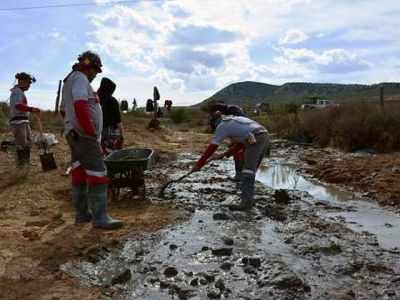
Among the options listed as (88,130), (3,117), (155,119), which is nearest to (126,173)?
(88,130)

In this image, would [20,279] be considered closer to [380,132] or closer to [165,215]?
[165,215]

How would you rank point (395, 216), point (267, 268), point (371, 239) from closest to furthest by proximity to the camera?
point (267, 268) → point (371, 239) → point (395, 216)

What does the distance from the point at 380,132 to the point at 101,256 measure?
38.8 feet

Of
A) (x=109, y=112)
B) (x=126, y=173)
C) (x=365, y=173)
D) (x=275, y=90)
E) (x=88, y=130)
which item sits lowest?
(x=365, y=173)

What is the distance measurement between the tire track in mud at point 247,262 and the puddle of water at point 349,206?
35cm

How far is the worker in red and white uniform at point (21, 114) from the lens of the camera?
1032 centimetres

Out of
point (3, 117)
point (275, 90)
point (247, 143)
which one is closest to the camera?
point (247, 143)

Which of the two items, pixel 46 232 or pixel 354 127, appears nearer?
pixel 46 232

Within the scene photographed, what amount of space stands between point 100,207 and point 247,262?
186cm

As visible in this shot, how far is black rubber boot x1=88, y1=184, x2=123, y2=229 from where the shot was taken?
250 inches

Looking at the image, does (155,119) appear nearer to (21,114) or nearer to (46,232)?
(21,114)

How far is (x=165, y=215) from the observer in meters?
7.66

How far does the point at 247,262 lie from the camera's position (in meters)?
5.55

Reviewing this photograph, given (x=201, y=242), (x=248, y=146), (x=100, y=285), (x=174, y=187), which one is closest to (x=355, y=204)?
(x=248, y=146)
